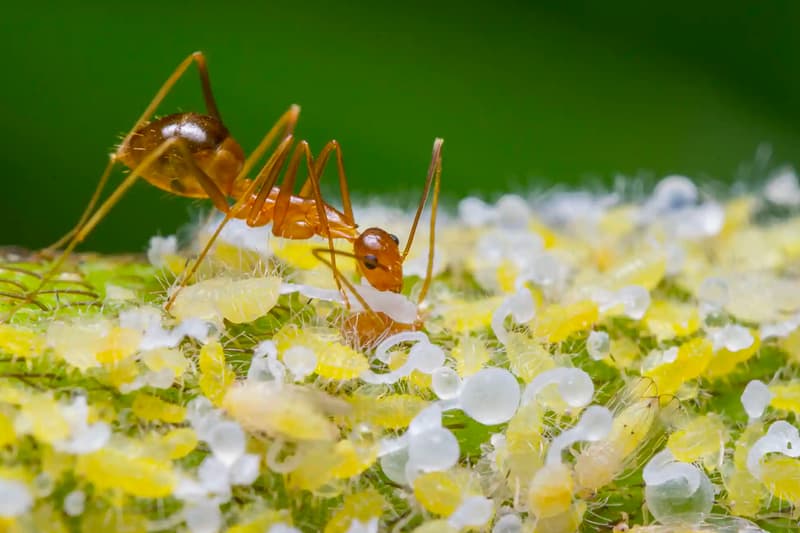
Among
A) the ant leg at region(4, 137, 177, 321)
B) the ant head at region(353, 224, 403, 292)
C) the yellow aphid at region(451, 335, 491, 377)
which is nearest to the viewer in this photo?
the yellow aphid at region(451, 335, 491, 377)

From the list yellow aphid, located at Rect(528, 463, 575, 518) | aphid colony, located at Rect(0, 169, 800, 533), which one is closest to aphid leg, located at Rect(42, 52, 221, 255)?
aphid colony, located at Rect(0, 169, 800, 533)

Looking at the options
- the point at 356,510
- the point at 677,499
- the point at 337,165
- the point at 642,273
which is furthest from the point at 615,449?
the point at 337,165

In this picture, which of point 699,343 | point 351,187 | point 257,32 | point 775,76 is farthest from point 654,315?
point 775,76

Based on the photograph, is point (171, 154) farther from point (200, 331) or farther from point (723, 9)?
point (723, 9)

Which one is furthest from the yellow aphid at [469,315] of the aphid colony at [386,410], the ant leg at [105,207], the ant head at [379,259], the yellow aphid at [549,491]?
the ant leg at [105,207]

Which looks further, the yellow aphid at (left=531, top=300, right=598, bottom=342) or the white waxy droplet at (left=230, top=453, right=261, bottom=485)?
the yellow aphid at (left=531, top=300, right=598, bottom=342)

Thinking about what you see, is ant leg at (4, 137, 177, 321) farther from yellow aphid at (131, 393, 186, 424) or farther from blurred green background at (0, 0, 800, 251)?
blurred green background at (0, 0, 800, 251)
